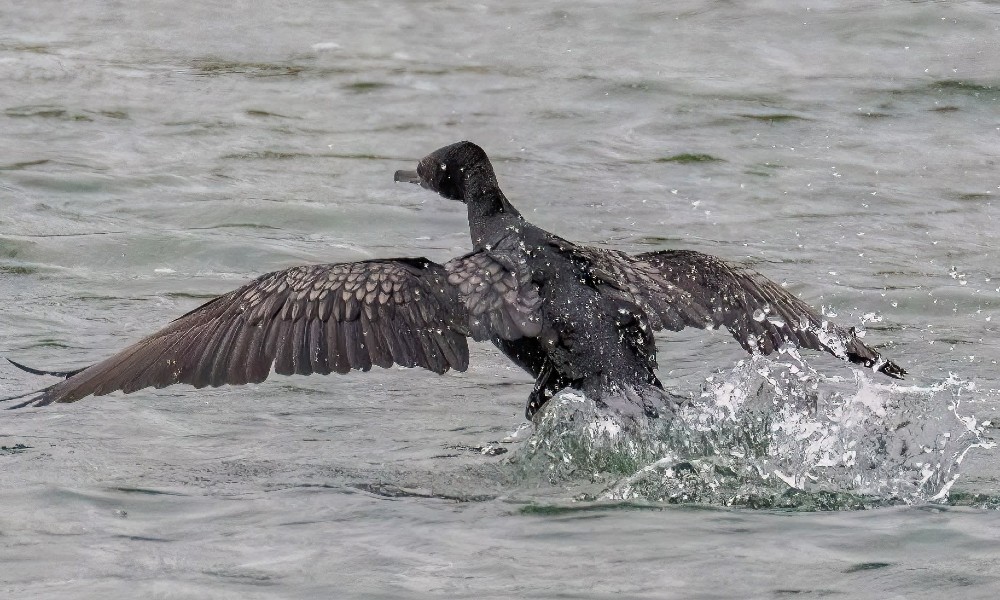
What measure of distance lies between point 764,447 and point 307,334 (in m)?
1.71

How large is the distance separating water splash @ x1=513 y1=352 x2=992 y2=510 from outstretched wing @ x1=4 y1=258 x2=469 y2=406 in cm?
54

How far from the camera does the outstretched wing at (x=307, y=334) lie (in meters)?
5.80

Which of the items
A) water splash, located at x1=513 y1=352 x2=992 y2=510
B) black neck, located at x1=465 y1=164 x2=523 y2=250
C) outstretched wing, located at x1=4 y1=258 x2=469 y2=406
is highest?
black neck, located at x1=465 y1=164 x2=523 y2=250

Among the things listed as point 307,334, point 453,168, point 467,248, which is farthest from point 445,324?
point 467,248

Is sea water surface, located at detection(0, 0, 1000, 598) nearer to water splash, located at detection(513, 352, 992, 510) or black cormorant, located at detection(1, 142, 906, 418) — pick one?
water splash, located at detection(513, 352, 992, 510)

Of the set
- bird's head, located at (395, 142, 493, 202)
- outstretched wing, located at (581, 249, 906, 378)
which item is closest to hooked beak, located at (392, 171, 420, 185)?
bird's head, located at (395, 142, 493, 202)

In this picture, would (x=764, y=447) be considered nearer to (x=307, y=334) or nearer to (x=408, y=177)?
(x=307, y=334)

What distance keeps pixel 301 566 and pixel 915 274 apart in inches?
190

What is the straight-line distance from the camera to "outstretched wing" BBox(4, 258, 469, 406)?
580cm

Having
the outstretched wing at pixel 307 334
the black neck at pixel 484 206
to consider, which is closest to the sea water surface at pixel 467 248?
the outstretched wing at pixel 307 334

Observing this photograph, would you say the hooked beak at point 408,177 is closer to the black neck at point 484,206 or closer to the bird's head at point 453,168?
the bird's head at point 453,168

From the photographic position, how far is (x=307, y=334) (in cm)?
589

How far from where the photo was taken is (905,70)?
11.7 metres

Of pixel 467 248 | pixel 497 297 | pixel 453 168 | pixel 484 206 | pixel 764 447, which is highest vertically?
pixel 453 168
